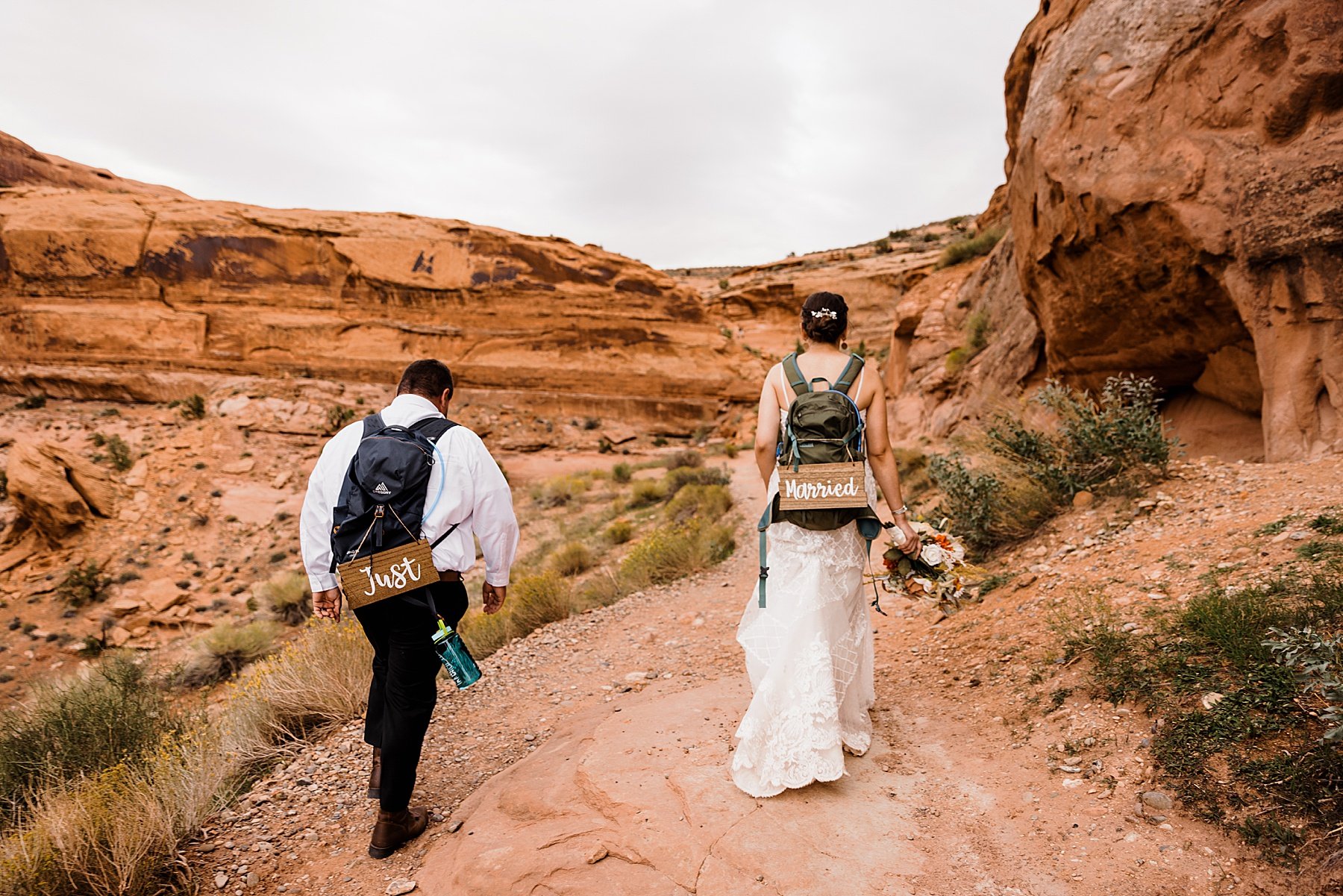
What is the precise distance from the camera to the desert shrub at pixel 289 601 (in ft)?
36.4

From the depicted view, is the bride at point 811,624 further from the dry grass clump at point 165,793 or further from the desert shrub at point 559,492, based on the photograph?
the desert shrub at point 559,492

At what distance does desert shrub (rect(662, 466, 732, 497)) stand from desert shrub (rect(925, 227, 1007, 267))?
26.5 feet

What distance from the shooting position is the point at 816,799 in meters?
2.56

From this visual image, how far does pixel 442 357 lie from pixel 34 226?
1310cm

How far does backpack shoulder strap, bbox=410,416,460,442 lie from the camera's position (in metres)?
2.78

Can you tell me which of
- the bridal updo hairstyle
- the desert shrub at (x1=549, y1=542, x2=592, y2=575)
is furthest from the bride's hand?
the desert shrub at (x1=549, y1=542, x2=592, y2=575)

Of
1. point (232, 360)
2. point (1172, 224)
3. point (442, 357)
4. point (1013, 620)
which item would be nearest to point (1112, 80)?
point (1172, 224)

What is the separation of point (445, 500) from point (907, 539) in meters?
1.96

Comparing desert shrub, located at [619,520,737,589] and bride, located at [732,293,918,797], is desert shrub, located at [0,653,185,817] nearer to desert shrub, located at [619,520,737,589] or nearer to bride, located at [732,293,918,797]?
bride, located at [732,293,918,797]

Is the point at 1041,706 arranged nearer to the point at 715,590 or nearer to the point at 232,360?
the point at 715,590

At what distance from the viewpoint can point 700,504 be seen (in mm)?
10945

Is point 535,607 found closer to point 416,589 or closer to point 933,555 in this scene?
point 416,589

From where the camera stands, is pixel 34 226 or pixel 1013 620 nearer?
pixel 1013 620

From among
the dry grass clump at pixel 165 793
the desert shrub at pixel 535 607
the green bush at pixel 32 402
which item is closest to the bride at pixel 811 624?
the dry grass clump at pixel 165 793
